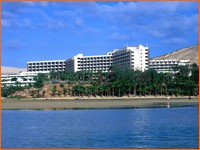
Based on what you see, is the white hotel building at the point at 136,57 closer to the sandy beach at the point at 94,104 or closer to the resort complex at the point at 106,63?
the resort complex at the point at 106,63

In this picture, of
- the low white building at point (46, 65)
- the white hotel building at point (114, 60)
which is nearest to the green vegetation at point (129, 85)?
the white hotel building at point (114, 60)

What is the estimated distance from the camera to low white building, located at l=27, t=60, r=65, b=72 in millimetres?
117625

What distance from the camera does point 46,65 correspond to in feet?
386

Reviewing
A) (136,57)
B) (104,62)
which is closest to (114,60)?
(104,62)

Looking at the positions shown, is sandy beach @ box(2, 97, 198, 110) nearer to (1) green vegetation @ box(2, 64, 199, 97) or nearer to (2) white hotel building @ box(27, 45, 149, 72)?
(1) green vegetation @ box(2, 64, 199, 97)

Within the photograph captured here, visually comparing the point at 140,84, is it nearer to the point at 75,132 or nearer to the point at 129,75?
the point at 129,75

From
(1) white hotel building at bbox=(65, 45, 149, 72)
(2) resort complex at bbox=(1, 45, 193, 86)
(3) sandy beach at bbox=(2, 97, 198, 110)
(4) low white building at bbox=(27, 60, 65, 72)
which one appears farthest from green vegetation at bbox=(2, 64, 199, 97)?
(4) low white building at bbox=(27, 60, 65, 72)

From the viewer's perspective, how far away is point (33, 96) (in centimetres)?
7050

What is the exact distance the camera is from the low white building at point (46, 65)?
4631 inches

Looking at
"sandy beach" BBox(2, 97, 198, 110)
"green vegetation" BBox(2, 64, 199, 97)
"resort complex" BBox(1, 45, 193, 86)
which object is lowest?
"sandy beach" BBox(2, 97, 198, 110)

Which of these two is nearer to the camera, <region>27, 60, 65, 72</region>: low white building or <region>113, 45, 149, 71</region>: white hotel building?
<region>113, 45, 149, 71</region>: white hotel building

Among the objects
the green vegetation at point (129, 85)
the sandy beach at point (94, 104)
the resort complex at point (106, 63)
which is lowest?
the sandy beach at point (94, 104)

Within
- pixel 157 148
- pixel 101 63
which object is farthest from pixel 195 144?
pixel 101 63

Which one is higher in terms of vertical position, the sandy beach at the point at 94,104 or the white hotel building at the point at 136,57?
the white hotel building at the point at 136,57
